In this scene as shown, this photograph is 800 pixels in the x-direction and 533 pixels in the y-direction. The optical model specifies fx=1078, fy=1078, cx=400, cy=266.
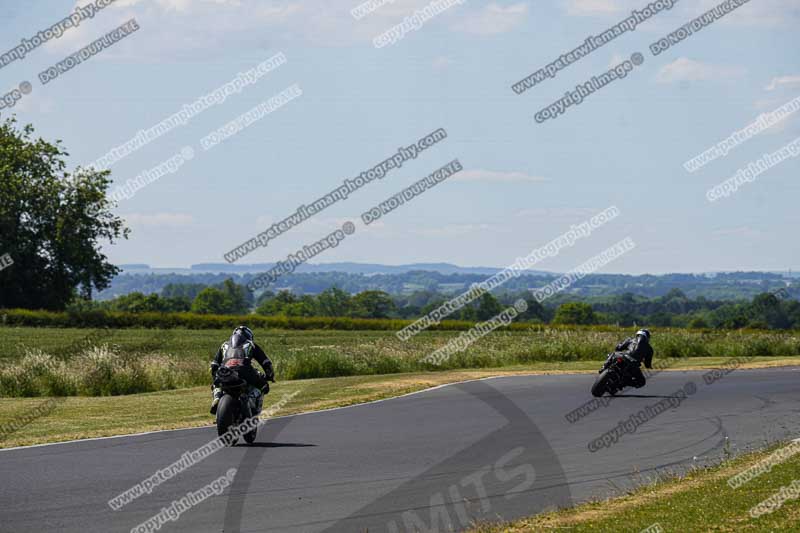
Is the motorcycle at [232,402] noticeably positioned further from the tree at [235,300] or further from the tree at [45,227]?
the tree at [235,300]

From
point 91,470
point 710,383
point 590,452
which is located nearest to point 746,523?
point 590,452

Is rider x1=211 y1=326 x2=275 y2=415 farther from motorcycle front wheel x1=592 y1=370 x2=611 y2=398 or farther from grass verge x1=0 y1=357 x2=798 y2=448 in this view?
motorcycle front wheel x1=592 y1=370 x2=611 y2=398

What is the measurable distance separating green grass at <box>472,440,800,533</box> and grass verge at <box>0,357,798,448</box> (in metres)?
8.67

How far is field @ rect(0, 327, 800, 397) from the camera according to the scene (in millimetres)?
26922

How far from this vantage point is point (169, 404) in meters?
22.7

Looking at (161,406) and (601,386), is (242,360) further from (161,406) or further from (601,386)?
(601,386)

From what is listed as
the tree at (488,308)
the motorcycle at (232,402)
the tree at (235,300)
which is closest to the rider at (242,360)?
the motorcycle at (232,402)

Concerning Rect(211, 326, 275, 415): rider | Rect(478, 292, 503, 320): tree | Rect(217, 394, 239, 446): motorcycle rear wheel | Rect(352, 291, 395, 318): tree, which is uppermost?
Rect(352, 291, 395, 318): tree

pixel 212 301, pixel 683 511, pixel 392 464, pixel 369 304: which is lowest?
pixel 683 511

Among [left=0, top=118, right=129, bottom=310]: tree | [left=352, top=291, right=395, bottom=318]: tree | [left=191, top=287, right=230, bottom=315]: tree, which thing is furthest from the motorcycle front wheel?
[left=191, top=287, right=230, bottom=315]: tree

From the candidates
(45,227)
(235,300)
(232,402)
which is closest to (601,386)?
(232,402)

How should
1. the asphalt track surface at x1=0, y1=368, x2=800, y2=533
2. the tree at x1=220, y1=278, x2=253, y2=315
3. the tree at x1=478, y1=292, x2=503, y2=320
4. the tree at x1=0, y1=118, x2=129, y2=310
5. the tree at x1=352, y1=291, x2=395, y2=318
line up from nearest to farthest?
the asphalt track surface at x1=0, y1=368, x2=800, y2=533 < the tree at x1=0, y1=118, x2=129, y2=310 < the tree at x1=478, y1=292, x2=503, y2=320 < the tree at x1=352, y1=291, x2=395, y2=318 < the tree at x1=220, y1=278, x2=253, y2=315

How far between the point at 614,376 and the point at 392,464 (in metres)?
10.3

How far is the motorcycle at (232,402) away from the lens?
1550 centimetres
